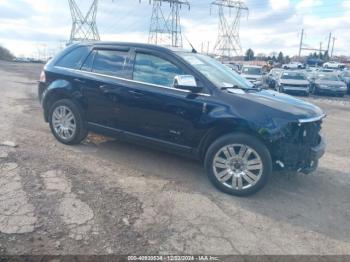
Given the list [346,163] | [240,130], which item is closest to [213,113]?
[240,130]

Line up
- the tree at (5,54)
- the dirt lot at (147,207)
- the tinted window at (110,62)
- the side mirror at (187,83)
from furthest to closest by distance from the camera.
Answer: the tree at (5,54), the tinted window at (110,62), the side mirror at (187,83), the dirt lot at (147,207)

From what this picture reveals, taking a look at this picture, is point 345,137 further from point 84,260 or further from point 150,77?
point 84,260

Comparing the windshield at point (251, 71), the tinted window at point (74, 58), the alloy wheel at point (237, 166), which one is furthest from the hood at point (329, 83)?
the alloy wheel at point (237, 166)

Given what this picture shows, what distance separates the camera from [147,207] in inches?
156

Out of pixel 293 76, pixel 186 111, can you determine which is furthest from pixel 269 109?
pixel 293 76

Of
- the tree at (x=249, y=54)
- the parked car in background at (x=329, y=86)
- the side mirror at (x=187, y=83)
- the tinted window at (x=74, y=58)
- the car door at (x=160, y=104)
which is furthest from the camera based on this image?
the tree at (x=249, y=54)

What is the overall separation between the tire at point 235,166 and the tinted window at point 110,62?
1947 mm

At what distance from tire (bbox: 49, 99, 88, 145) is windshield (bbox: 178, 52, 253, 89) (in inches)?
77.9

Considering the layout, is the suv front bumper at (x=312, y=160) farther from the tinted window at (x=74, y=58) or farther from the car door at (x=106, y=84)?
the tinted window at (x=74, y=58)

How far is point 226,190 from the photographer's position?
4.52m

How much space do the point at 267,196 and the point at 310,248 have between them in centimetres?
122

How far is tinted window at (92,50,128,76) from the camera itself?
5.41m

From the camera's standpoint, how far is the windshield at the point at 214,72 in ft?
16.0

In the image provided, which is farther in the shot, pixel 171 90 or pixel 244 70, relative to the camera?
pixel 244 70
